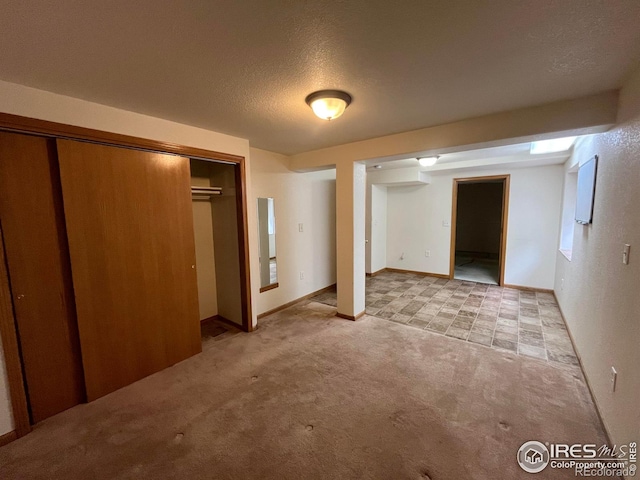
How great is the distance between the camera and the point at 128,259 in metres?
2.22

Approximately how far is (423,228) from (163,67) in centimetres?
527

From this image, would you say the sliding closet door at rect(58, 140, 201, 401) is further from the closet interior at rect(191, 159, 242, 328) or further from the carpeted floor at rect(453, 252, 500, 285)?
the carpeted floor at rect(453, 252, 500, 285)

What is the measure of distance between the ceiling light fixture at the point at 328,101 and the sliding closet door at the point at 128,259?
4.67 ft

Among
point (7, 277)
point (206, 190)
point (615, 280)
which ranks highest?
point (206, 190)

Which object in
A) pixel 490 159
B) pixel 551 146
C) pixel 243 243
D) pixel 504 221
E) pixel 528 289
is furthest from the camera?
pixel 504 221

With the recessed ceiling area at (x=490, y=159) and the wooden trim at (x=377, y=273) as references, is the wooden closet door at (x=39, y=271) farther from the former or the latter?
the wooden trim at (x=377, y=273)

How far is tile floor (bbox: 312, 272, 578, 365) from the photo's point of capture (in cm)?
283

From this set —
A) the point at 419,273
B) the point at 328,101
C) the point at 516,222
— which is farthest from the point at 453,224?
the point at 328,101

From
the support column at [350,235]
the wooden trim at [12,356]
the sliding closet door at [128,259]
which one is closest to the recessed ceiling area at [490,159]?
the support column at [350,235]

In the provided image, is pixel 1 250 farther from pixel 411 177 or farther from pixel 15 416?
pixel 411 177

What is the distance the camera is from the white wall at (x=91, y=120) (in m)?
1.69

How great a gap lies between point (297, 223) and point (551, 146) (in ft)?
11.4

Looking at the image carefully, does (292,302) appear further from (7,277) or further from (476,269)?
(476,269)

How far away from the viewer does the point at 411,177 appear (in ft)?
16.5
